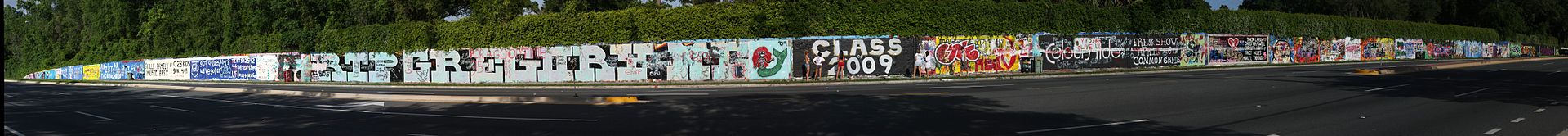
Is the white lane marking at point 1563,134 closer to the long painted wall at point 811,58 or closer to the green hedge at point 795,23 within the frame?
the long painted wall at point 811,58

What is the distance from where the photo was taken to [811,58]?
3428 cm

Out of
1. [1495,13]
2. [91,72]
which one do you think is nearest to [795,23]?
[91,72]

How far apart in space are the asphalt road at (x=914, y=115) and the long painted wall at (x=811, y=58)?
13.6 metres

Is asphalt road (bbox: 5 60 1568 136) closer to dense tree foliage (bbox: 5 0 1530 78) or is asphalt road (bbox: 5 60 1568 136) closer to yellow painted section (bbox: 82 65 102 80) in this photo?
dense tree foliage (bbox: 5 0 1530 78)

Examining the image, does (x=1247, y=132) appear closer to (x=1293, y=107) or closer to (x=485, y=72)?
(x=1293, y=107)

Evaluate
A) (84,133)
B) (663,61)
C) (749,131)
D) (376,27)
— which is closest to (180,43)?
(376,27)

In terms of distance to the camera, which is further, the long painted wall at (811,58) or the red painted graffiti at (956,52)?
the red painted graffiti at (956,52)

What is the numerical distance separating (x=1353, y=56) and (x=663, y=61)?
36.2 metres

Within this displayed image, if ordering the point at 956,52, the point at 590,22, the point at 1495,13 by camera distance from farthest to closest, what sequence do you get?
the point at 1495,13
the point at 590,22
the point at 956,52

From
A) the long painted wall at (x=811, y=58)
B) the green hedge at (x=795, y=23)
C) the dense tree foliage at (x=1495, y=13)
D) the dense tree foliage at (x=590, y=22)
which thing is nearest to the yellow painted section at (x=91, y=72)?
the dense tree foliage at (x=590, y=22)

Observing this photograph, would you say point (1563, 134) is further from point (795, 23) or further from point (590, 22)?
point (590, 22)

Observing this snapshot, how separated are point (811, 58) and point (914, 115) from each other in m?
20.9

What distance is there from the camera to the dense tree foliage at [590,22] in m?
34.6

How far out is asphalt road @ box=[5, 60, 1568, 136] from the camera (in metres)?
11.3
